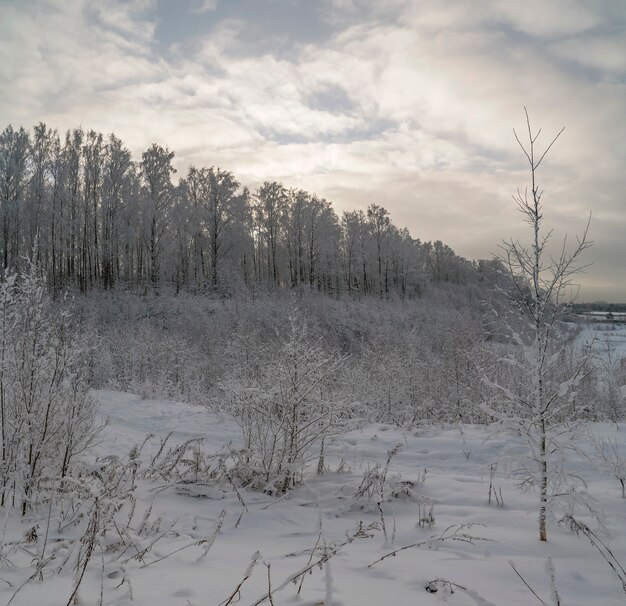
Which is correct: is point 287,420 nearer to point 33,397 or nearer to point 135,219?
point 33,397

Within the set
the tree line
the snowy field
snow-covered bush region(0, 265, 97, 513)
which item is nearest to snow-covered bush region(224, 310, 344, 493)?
the snowy field

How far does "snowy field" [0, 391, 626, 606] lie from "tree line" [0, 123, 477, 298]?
26.2m

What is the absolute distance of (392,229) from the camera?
49.8 m

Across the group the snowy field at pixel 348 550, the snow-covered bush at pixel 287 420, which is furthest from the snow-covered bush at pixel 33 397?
the snow-covered bush at pixel 287 420

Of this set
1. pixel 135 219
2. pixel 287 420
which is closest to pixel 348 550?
pixel 287 420

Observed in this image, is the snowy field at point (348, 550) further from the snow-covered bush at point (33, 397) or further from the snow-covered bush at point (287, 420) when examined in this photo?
the snow-covered bush at point (33, 397)

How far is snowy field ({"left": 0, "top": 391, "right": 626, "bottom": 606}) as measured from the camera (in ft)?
6.42

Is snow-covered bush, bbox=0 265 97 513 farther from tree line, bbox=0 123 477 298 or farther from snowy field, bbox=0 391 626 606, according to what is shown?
tree line, bbox=0 123 477 298

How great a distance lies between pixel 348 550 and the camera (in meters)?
2.73

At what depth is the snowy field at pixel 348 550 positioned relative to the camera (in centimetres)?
196

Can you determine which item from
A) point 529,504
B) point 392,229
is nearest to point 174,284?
point 392,229

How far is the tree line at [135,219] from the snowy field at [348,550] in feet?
86.0

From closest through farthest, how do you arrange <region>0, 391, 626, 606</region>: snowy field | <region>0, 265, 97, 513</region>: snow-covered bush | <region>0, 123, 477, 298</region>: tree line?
<region>0, 391, 626, 606</region>: snowy field → <region>0, 265, 97, 513</region>: snow-covered bush → <region>0, 123, 477, 298</region>: tree line

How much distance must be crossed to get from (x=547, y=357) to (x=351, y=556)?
1.87 meters
